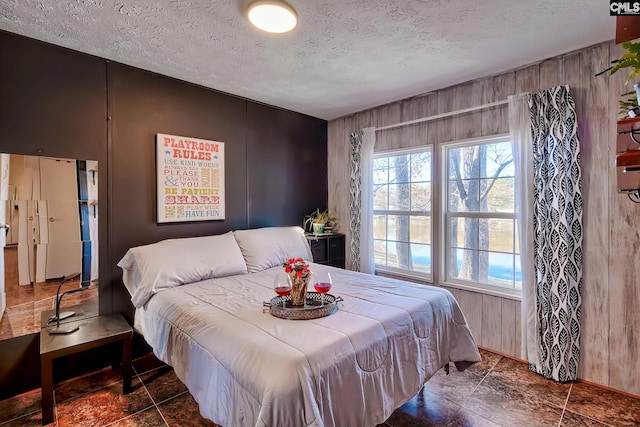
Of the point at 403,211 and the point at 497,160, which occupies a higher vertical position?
the point at 497,160

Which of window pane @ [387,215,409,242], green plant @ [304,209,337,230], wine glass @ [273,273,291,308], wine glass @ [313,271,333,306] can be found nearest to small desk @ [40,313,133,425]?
wine glass @ [273,273,291,308]

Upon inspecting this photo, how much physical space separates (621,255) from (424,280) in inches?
62.6

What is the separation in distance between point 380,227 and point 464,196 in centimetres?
108

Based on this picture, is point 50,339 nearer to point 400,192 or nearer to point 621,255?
point 400,192

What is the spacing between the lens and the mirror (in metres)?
2.16

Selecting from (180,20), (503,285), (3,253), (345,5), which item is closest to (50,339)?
(3,253)

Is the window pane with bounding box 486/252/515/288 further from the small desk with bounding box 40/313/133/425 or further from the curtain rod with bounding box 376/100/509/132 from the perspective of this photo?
the small desk with bounding box 40/313/133/425

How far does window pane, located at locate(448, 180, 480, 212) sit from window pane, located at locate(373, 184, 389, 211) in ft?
2.62

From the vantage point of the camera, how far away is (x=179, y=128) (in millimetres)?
2949

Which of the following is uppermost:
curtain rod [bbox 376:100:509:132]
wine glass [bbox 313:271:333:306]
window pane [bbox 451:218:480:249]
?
curtain rod [bbox 376:100:509:132]

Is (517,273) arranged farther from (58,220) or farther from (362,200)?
(58,220)

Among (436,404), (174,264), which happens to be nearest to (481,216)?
(436,404)

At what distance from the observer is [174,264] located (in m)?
2.42

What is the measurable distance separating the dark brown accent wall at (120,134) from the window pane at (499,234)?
7.43 feet
